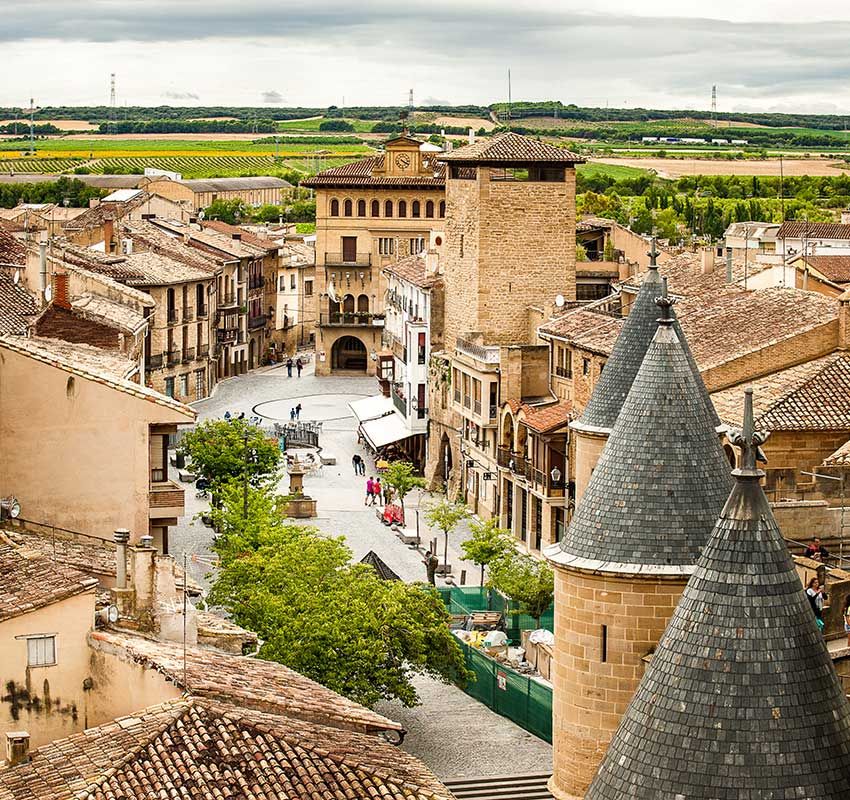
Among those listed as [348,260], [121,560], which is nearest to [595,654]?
[121,560]

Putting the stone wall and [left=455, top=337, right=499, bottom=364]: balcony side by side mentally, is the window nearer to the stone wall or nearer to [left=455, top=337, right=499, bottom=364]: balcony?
the stone wall

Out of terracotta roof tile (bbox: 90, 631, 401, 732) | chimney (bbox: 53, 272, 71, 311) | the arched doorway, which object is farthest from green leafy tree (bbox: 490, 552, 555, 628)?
the arched doorway

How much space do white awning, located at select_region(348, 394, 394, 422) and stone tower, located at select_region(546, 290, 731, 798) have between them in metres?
69.3

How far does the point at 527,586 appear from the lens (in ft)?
179

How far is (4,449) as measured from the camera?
130 ft

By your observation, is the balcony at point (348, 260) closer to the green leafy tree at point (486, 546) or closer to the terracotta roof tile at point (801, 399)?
the green leafy tree at point (486, 546)

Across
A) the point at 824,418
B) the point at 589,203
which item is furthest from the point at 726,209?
the point at 824,418

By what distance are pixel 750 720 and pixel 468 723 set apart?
29634mm

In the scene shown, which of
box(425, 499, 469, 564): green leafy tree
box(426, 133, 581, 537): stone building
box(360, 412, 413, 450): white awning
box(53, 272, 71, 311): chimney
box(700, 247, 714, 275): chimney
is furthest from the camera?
box(360, 412, 413, 450): white awning

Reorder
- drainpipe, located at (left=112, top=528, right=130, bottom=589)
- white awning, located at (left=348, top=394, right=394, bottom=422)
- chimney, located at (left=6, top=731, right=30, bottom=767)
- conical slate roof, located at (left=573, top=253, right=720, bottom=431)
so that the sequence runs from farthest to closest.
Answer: white awning, located at (left=348, top=394, right=394, bottom=422)
drainpipe, located at (left=112, top=528, right=130, bottom=589)
conical slate roof, located at (left=573, top=253, right=720, bottom=431)
chimney, located at (left=6, top=731, right=30, bottom=767)

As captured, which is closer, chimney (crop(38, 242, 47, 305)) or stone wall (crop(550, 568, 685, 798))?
stone wall (crop(550, 568, 685, 798))

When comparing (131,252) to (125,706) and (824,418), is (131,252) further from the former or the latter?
(125,706)

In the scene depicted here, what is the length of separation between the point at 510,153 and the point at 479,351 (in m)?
8.04

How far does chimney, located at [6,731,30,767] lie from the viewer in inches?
1127
